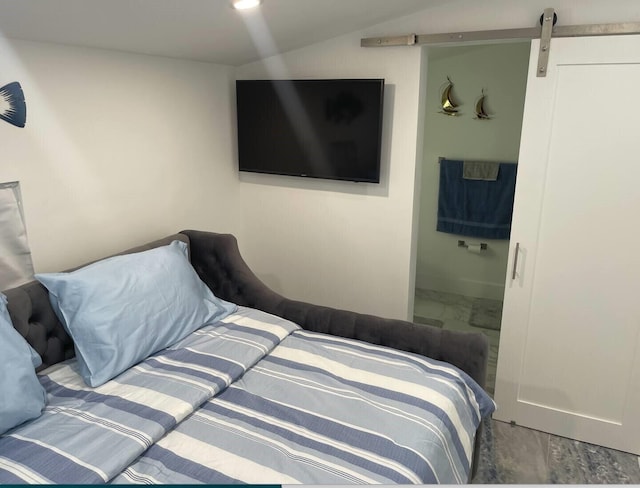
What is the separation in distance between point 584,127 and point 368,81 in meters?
1.02

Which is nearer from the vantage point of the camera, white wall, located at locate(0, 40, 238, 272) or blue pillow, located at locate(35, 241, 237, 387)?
blue pillow, located at locate(35, 241, 237, 387)

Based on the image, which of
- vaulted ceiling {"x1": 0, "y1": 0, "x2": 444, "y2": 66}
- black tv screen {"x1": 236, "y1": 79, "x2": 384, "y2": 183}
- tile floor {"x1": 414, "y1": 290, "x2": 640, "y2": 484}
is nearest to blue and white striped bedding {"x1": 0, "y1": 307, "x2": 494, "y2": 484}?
tile floor {"x1": 414, "y1": 290, "x2": 640, "y2": 484}

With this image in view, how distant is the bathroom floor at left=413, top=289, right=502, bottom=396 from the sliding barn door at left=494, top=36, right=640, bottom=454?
2.59 ft

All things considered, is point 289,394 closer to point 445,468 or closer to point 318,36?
point 445,468

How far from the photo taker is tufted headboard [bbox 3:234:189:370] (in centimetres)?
179

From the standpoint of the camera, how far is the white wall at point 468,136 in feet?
12.5

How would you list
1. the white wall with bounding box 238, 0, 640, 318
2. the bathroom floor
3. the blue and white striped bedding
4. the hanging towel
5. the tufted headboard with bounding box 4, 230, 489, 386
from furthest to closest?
the hanging towel < the bathroom floor < the white wall with bounding box 238, 0, 640, 318 < the tufted headboard with bounding box 4, 230, 489, 386 < the blue and white striped bedding

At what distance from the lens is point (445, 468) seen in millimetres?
1593

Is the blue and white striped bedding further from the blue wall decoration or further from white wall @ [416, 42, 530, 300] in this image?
white wall @ [416, 42, 530, 300]

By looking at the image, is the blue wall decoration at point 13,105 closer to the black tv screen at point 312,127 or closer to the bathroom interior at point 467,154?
the black tv screen at point 312,127

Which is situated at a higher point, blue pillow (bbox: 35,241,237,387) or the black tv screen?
the black tv screen

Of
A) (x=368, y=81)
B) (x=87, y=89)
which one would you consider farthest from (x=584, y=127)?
(x=87, y=89)

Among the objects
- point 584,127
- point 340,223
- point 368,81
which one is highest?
point 368,81

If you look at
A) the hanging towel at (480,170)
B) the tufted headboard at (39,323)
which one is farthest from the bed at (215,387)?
the hanging towel at (480,170)
